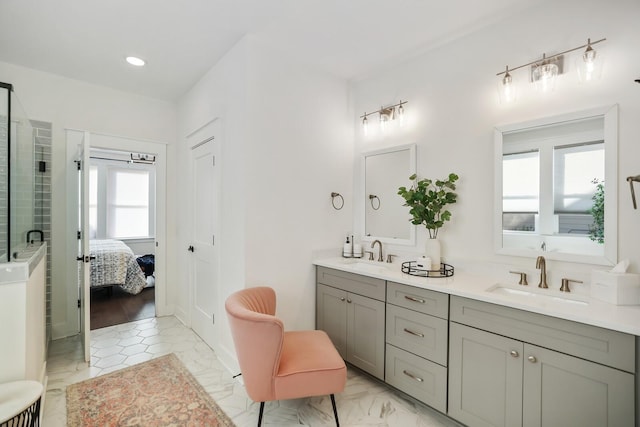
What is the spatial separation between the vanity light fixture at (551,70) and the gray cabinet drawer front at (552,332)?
1428mm

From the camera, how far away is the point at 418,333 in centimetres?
199

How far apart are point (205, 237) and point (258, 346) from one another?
1.69 meters

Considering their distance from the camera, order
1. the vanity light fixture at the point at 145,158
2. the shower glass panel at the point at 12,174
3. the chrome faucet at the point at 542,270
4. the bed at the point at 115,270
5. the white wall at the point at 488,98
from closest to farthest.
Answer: the white wall at the point at 488,98 → the shower glass panel at the point at 12,174 → the chrome faucet at the point at 542,270 → the vanity light fixture at the point at 145,158 → the bed at the point at 115,270

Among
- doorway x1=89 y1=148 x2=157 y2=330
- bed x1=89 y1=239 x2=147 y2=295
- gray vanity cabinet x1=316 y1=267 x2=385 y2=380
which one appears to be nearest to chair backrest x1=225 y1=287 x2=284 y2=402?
gray vanity cabinet x1=316 y1=267 x2=385 y2=380

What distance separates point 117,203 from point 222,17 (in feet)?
18.4

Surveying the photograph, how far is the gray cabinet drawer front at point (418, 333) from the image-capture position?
1.88 m

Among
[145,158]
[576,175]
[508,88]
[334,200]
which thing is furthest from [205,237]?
[576,175]

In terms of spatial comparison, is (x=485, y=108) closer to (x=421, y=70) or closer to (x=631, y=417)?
(x=421, y=70)

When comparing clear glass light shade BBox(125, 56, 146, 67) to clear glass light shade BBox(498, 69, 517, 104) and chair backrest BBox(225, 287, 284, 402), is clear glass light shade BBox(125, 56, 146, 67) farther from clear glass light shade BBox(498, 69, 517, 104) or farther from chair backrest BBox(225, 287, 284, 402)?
clear glass light shade BBox(498, 69, 517, 104)

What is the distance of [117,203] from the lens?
6.30 metres

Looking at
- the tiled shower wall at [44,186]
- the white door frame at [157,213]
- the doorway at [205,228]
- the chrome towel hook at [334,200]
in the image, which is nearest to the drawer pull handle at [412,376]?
the chrome towel hook at [334,200]

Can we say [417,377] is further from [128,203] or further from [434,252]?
[128,203]

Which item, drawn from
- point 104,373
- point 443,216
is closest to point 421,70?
point 443,216

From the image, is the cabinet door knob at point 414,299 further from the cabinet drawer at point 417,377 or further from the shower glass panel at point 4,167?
the shower glass panel at point 4,167
